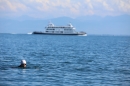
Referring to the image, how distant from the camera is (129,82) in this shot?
22078 millimetres

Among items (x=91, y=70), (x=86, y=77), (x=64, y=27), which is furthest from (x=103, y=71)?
(x=64, y=27)

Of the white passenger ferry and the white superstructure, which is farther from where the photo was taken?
the white passenger ferry

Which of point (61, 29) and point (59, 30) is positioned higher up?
point (61, 29)

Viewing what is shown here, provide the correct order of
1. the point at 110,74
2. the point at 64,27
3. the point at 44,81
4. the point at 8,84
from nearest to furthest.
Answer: the point at 8,84 < the point at 44,81 < the point at 110,74 < the point at 64,27

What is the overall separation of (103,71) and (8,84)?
940 centimetres

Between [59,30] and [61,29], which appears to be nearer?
[61,29]

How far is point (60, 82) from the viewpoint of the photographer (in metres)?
21.6

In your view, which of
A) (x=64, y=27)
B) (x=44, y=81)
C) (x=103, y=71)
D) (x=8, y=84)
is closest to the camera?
(x=8, y=84)

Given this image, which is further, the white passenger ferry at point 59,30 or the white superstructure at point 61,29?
the white passenger ferry at point 59,30

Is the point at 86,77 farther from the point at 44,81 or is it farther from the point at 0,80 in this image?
the point at 0,80

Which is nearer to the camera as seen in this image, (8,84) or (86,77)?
(8,84)

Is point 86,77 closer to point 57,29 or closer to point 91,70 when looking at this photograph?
point 91,70

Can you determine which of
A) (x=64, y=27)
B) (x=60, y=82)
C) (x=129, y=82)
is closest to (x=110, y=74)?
(x=129, y=82)

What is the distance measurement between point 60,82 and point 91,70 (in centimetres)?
670
